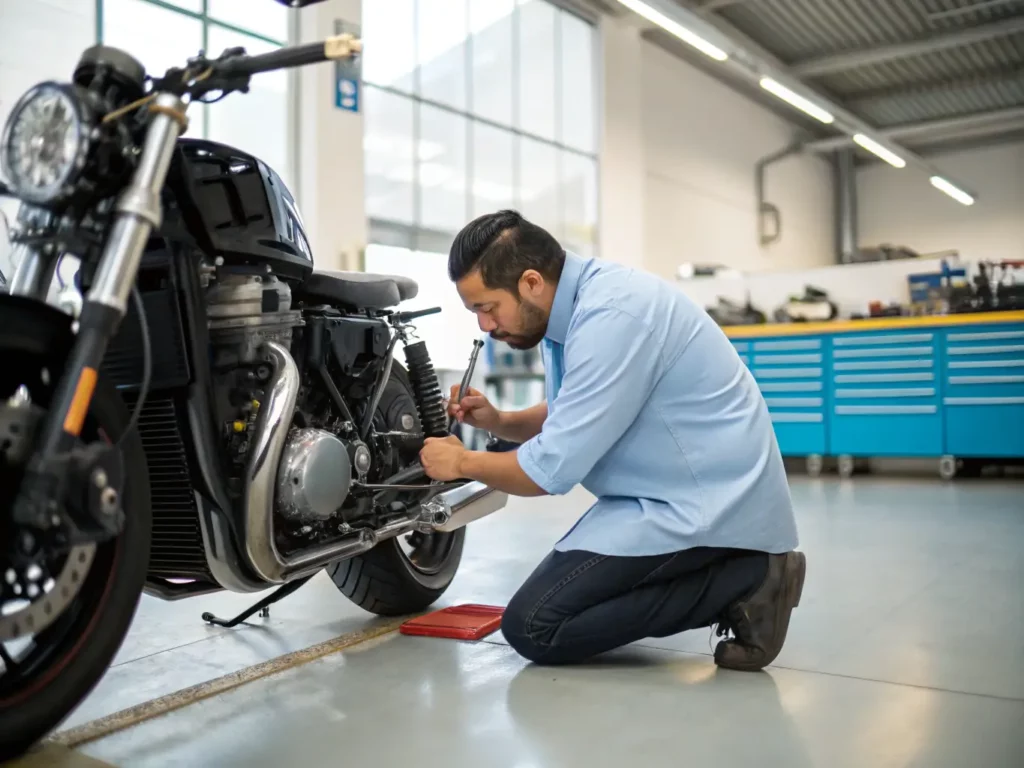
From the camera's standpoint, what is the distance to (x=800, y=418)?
A: 604cm

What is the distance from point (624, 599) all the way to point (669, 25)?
223 inches

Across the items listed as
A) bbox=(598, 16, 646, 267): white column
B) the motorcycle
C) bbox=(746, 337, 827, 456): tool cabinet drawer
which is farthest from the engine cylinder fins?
bbox=(598, 16, 646, 267): white column

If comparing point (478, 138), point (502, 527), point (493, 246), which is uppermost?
point (478, 138)

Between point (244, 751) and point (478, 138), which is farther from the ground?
point (478, 138)

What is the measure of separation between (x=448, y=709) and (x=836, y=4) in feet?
27.9

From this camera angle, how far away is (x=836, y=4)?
8289 mm

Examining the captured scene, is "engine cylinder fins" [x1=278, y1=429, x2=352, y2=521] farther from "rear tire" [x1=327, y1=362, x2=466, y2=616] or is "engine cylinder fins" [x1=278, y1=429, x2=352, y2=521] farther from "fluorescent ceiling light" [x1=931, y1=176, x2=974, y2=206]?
"fluorescent ceiling light" [x1=931, y1=176, x2=974, y2=206]

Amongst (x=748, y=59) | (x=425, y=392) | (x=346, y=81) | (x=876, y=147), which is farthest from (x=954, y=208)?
(x=425, y=392)

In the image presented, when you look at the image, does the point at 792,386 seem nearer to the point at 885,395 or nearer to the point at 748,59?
the point at 885,395

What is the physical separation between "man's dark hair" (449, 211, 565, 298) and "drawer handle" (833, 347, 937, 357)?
4533 mm

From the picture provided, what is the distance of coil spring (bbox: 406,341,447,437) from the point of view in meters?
2.12

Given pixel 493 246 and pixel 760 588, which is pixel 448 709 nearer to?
pixel 760 588

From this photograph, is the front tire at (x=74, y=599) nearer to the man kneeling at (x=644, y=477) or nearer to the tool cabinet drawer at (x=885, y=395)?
the man kneeling at (x=644, y=477)

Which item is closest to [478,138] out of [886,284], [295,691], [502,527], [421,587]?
[886,284]
